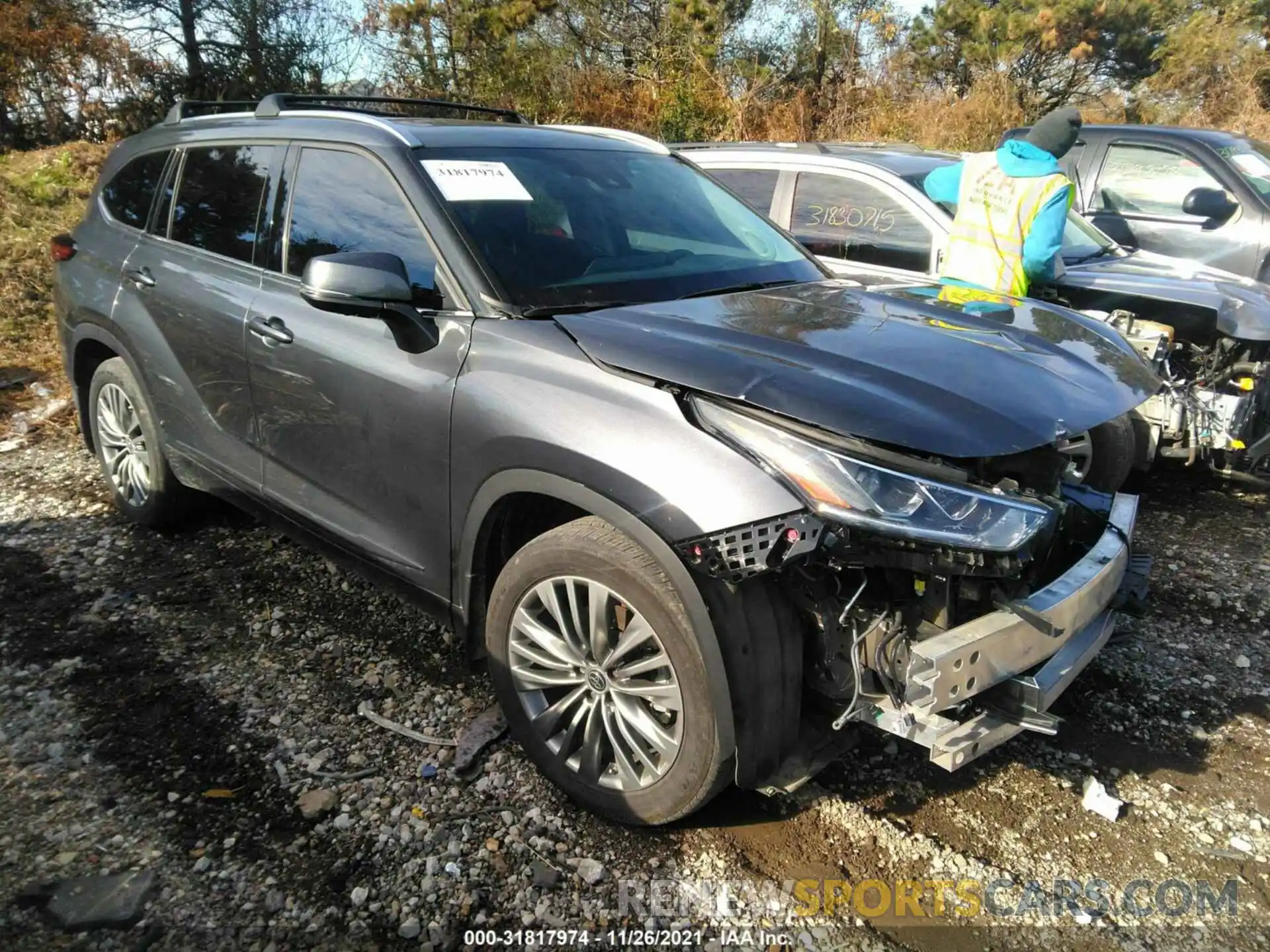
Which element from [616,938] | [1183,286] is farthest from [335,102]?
[1183,286]

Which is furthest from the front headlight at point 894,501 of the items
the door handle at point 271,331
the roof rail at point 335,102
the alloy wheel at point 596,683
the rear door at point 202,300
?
the roof rail at point 335,102

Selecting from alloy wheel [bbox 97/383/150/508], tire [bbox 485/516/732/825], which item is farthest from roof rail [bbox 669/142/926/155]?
tire [bbox 485/516/732/825]

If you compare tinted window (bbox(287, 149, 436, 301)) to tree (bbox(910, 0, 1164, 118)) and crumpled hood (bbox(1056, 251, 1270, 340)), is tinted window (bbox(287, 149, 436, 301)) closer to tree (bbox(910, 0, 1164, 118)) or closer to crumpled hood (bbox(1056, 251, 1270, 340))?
crumpled hood (bbox(1056, 251, 1270, 340))

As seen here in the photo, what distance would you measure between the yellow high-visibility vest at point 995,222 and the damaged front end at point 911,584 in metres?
2.53

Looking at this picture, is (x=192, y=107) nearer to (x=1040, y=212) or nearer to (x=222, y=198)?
(x=222, y=198)

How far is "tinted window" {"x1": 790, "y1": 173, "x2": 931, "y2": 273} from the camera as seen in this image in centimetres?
527

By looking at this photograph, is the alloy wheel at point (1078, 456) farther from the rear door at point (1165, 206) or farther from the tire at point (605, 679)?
the rear door at point (1165, 206)

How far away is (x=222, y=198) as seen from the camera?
375 centimetres

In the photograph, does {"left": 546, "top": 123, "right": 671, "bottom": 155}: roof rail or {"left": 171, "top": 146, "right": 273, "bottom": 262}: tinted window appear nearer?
{"left": 171, "top": 146, "right": 273, "bottom": 262}: tinted window

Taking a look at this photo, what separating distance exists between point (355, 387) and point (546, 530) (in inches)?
31.3

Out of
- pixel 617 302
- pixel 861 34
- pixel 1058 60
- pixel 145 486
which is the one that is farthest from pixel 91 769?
pixel 1058 60

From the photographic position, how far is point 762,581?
220 cm

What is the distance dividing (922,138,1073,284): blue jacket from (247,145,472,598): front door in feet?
9.66

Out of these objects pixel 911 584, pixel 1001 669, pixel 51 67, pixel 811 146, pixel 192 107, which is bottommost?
pixel 1001 669
